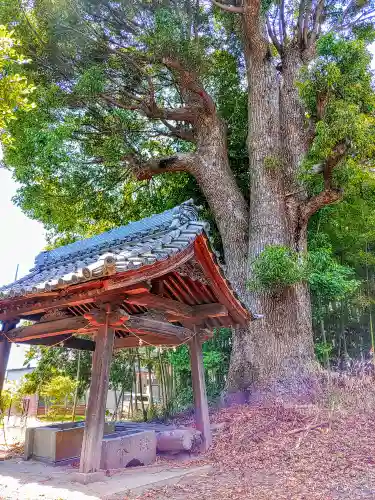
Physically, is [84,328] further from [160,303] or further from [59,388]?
[59,388]

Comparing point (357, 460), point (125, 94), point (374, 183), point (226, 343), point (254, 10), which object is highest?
point (254, 10)

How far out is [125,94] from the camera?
10.2 meters

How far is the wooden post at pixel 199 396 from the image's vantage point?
5777 millimetres

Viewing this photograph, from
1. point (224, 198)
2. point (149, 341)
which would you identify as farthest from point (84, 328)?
point (224, 198)

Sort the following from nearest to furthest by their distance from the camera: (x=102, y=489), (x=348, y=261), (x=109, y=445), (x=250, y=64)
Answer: (x=102, y=489), (x=109, y=445), (x=250, y=64), (x=348, y=261)

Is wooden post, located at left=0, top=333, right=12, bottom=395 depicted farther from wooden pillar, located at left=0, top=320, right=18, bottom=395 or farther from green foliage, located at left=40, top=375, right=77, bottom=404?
green foliage, located at left=40, top=375, right=77, bottom=404

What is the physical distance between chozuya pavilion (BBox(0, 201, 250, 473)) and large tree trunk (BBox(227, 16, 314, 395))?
5.80 feet

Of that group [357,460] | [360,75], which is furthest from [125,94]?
[357,460]

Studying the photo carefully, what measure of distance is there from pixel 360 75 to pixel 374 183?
322 cm

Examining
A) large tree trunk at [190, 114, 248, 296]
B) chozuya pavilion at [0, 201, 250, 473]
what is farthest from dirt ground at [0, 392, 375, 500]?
large tree trunk at [190, 114, 248, 296]

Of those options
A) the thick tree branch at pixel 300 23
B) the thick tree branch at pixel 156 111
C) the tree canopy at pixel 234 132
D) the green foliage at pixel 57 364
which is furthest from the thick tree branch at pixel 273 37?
the green foliage at pixel 57 364

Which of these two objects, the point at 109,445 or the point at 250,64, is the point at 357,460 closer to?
the point at 109,445

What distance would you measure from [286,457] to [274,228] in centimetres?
426

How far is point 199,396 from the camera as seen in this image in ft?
19.1
